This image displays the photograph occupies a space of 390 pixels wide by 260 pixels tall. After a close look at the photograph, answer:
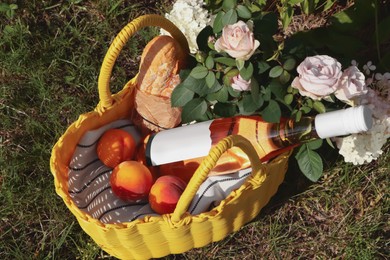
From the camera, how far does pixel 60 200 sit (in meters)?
1.66

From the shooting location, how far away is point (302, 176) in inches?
65.4

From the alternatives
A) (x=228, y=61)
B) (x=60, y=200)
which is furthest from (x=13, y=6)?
(x=228, y=61)

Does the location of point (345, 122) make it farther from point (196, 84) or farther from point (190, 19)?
point (190, 19)

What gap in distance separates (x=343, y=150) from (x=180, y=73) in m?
0.40

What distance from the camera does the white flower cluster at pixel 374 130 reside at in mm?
1389

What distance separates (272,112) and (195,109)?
0.17 m

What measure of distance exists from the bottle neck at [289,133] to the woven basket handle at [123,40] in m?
0.27

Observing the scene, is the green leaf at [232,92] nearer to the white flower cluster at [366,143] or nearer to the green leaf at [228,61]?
the green leaf at [228,61]

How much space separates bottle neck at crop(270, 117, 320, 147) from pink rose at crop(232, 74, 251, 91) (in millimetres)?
148

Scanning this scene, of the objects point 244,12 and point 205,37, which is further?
point 205,37

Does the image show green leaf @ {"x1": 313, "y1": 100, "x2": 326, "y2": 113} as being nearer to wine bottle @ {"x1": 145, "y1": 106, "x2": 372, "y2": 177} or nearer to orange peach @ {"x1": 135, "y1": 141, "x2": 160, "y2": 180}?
wine bottle @ {"x1": 145, "y1": 106, "x2": 372, "y2": 177}

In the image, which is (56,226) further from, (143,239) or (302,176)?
(302,176)

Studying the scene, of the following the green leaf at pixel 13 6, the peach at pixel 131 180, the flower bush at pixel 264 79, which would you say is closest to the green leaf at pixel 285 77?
the flower bush at pixel 264 79

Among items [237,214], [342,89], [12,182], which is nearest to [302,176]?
[237,214]
